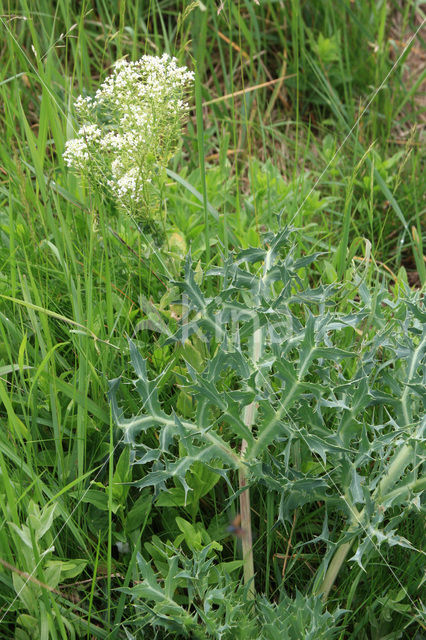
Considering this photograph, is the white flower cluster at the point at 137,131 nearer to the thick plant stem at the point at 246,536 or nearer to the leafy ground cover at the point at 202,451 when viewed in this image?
the leafy ground cover at the point at 202,451

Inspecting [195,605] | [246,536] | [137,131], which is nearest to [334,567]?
[246,536]

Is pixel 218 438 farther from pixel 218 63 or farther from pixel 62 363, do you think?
Answer: pixel 218 63

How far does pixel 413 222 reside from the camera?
3.18 metres

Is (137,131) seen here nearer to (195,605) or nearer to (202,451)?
(202,451)

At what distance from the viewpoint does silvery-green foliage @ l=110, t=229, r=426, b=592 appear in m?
1.62

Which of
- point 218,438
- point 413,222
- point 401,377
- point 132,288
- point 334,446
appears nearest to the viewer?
point 334,446

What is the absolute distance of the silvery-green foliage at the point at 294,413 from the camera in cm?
162

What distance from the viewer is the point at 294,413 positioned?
1786 mm

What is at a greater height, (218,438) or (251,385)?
(251,385)

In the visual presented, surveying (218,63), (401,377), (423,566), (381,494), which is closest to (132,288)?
(401,377)

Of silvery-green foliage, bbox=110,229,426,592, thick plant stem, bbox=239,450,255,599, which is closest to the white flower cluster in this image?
silvery-green foliage, bbox=110,229,426,592

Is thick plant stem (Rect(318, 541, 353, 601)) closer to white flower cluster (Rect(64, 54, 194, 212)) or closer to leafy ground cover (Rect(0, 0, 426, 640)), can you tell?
leafy ground cover (Rect(0, 0, 426, 640))

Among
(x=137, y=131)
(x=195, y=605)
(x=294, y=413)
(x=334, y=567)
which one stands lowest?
(x=334, y=567)

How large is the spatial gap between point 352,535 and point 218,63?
3073 mm
